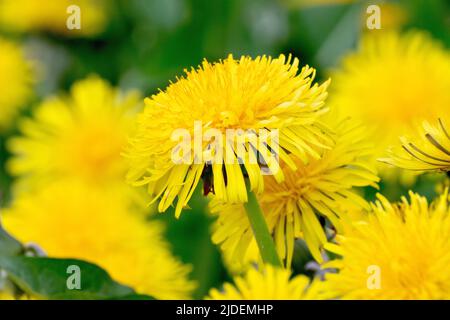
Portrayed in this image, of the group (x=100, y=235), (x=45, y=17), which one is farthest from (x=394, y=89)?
(x=45, y=17)

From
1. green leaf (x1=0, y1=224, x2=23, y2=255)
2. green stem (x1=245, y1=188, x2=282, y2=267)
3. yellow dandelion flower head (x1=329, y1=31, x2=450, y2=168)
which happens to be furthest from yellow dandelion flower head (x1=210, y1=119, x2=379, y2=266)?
yellow dandelion flower head (x1=329, y1=31, x2=450, y2=168)

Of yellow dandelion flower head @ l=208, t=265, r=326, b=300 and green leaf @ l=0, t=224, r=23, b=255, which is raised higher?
green leaf @ l=0, t=224, r=23, b=255

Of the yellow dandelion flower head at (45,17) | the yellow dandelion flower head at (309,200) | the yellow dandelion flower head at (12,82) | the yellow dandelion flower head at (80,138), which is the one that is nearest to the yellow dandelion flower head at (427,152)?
the yellow dandelion flower head at (309,200)

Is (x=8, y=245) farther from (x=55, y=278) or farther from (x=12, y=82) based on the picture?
(x=12, y=82)

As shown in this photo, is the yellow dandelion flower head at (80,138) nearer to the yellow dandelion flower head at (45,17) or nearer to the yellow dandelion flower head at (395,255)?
the yellow dandelion flower head at (45,17)

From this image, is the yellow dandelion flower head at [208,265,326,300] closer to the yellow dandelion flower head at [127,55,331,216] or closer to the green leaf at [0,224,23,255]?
the yellow dandelion flower head at [127,55,331,216]
